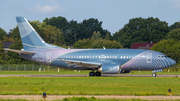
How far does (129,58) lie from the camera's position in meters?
47.2

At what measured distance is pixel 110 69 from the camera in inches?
1780

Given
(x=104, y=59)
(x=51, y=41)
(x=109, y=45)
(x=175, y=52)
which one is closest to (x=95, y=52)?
(x=104, y=59)

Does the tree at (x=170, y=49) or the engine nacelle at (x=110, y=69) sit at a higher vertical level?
the tree at (x=170, y=49)

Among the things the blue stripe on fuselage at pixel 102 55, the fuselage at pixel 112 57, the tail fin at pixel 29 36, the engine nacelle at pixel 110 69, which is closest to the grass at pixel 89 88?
the engine nacelle at pixel 110 69

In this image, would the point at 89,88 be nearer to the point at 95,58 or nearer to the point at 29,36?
the point at 95,58

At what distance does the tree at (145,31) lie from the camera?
147 metres

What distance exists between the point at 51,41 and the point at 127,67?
416 feet

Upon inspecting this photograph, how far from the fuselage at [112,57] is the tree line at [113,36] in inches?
1409

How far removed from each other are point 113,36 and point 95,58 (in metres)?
141

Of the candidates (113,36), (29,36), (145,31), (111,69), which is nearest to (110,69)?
(111,69)

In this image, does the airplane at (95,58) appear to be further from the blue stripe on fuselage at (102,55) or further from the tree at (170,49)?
the tree at (170,49)

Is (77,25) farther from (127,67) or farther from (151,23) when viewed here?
(127,67)

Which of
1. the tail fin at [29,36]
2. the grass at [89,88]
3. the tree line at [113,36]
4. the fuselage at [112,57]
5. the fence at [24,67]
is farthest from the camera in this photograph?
the tree line at [113,36]

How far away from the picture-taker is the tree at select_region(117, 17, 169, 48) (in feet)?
483
